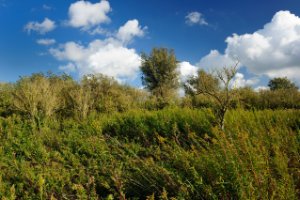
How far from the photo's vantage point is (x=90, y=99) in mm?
17922

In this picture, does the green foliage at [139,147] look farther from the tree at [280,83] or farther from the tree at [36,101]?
the tree at [280,83]

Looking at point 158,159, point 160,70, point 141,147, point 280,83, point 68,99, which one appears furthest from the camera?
point 280,83

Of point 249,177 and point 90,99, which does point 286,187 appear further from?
point 90,99

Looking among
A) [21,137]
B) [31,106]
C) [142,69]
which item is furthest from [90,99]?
[142,69]

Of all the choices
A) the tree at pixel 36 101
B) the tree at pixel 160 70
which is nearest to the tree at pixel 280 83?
the tree at pixel 160 70

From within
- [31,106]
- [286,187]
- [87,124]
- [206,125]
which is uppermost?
[31,106]

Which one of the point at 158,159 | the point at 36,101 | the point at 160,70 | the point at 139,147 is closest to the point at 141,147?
the point at 139,147

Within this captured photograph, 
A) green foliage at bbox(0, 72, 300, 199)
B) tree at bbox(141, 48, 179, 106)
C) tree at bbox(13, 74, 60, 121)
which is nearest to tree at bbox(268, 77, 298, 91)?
tree at bbox(141, 48, 179, 106)

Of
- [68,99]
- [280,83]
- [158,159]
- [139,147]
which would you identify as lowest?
[158,159]

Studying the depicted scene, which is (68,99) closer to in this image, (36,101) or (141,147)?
(36,101)

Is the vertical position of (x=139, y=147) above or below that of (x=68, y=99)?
below

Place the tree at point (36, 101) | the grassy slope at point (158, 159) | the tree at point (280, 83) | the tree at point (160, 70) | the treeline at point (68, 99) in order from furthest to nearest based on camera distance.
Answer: the tree at point (280, 83), the tree at point (160, 70), the treeline at point (68, 99), the tree at point (36, 101), the grassy slope at point (158, 159)

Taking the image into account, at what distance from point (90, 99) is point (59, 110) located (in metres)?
1.73

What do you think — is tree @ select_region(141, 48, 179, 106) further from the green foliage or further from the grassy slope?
the grassy slope
